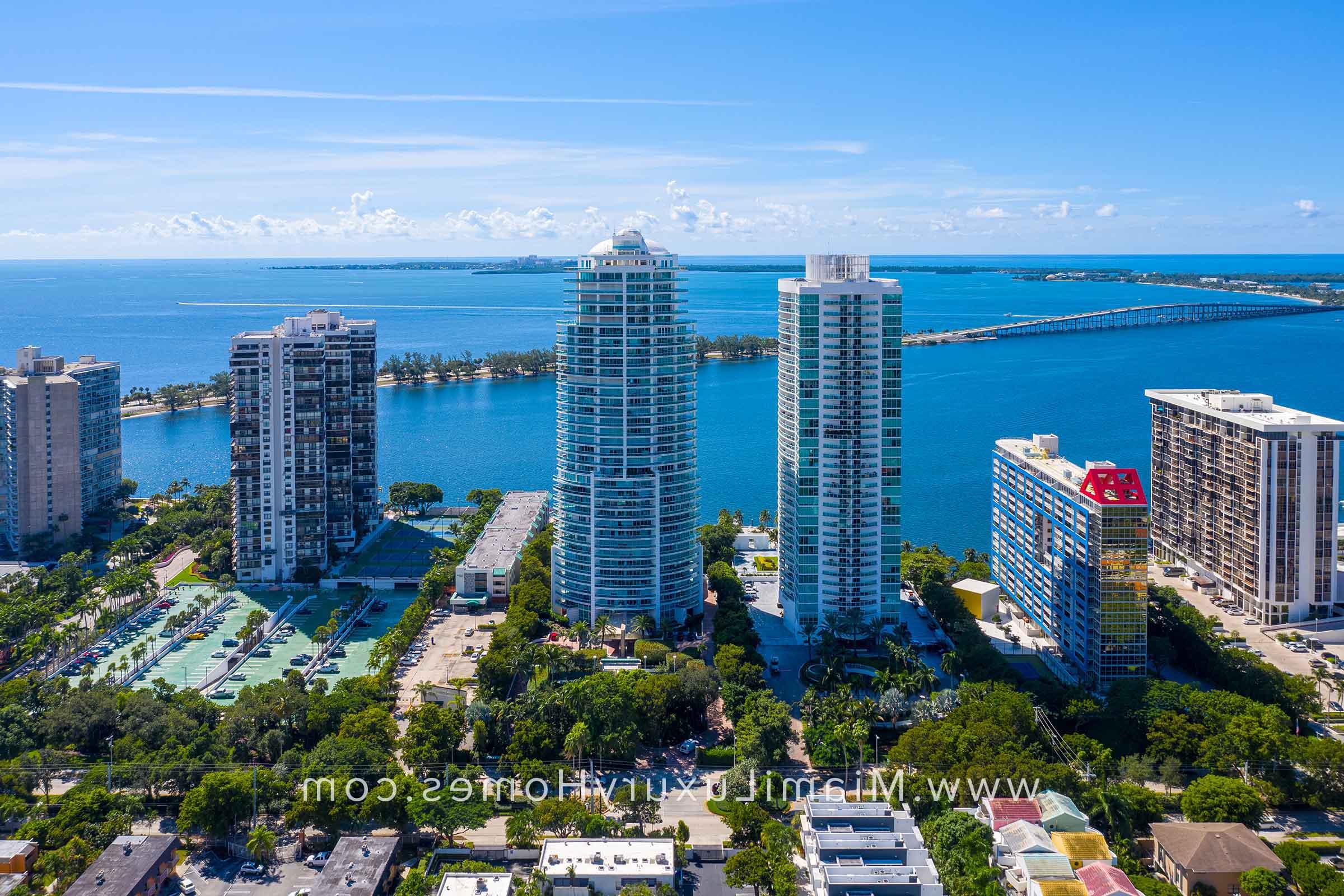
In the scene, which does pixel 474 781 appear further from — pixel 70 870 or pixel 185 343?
pixel 185 343

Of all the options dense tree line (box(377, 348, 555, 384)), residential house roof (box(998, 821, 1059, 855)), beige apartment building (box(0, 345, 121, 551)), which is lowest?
residential house roof (box(998, 821, 1059, 855))

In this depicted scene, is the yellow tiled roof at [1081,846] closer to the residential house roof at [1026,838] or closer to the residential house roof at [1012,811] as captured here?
the residential house roof at [1026,838]

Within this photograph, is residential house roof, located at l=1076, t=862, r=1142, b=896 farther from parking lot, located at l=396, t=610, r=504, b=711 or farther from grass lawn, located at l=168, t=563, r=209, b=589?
grass lawn, located at l=168, t=563, r=209, b=589

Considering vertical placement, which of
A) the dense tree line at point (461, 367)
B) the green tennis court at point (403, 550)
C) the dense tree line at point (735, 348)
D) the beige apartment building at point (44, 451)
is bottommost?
the green tennis court at point (403, 550)

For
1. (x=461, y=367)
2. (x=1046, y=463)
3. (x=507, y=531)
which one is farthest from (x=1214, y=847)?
(x=461, y=367)

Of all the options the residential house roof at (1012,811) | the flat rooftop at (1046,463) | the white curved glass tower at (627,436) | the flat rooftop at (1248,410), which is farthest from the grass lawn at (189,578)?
the flat rooftop at (1248,410)

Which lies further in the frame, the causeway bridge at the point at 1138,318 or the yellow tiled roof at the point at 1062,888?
the causeway bridge at the point at 1138,318

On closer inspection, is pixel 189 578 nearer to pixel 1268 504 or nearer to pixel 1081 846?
pixel 1081 846

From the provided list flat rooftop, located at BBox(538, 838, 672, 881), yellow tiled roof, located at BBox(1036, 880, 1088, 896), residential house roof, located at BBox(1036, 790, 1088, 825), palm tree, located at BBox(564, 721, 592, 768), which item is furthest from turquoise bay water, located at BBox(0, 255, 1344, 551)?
flat rooftop, located at BBox(538, 838, 672, 881)
